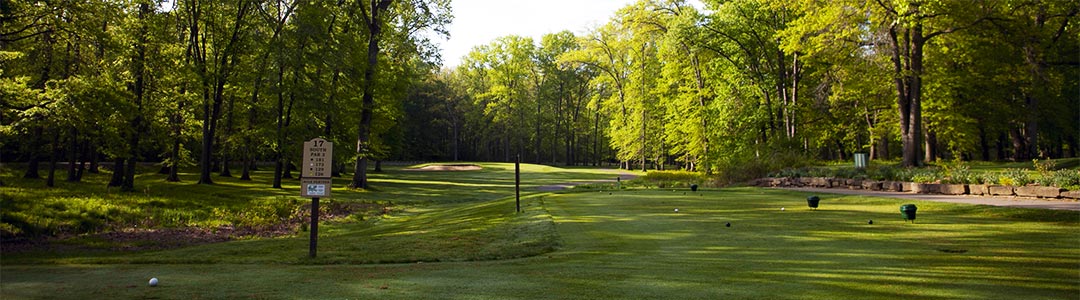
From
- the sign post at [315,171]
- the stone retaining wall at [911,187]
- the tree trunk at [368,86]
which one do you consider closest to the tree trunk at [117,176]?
the tree trunk at [368,86]

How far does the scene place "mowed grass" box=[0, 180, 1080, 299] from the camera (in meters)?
6.36

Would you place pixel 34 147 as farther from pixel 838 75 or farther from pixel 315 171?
pixel 838 75

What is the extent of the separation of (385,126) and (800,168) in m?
25.8

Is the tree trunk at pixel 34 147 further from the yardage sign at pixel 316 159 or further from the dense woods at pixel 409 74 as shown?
the yardage sign at pixel 316 159

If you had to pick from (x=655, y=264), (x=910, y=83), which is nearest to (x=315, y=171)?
(x=655, y=264)

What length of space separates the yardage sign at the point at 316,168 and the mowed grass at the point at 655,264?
118 centimetres

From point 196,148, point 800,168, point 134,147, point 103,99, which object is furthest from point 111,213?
point 196,148

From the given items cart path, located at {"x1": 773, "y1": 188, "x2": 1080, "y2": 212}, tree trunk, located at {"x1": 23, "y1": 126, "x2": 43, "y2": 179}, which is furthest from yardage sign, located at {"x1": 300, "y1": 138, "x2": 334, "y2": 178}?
tree trunk, located at {"x1": 23, "y1": 126, "x2": 43, "y2": 179}

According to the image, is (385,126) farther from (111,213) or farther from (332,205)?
(111,213)

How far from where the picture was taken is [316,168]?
1002cm

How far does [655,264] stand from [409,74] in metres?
30.9

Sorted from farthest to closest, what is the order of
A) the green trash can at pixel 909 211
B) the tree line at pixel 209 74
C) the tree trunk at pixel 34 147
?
the tree trunk at pixel 34 147
the tree line at pixel 209 74
the green trash can at pixel 909 211

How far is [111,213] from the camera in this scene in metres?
16.5

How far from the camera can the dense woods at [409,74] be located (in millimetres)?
21922
